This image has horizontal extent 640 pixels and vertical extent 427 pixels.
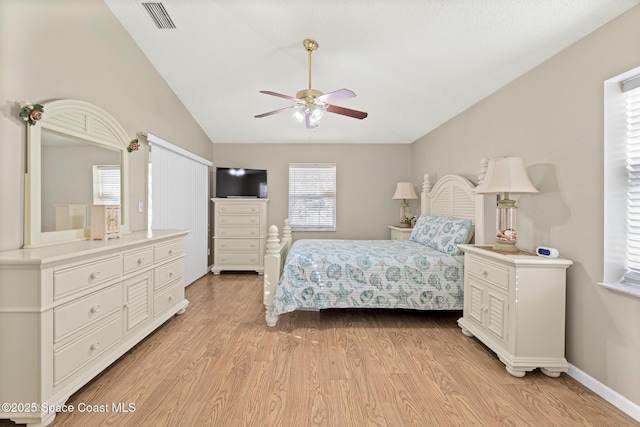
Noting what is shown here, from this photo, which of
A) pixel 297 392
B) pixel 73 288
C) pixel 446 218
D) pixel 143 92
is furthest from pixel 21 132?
pixel 446 218

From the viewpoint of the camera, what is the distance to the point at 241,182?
5004 millimetres

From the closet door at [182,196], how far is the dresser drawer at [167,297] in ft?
2.62

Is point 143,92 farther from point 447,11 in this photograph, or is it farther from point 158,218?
point 447,11

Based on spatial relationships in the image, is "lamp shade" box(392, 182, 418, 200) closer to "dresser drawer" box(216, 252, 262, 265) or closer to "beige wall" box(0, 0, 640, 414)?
"beige wall" box(0, 0, 640, 414)

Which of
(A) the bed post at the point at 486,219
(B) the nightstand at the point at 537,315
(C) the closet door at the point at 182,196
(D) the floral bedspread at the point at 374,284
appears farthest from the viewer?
(C) the closet door at the point at 182,196

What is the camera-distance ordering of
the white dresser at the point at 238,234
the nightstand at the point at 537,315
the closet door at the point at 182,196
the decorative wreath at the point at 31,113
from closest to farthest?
the decorative wreath at the point at 31,113 → the nightstand at the point at 537,315 → the closet door at the point at 182,196 → the white dresser at the point at 238,234

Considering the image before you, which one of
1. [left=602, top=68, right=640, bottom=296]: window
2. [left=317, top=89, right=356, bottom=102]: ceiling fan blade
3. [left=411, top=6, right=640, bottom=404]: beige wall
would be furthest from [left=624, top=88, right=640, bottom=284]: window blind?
[left=317, top=89, right=356, bottom=102]: ceiling fan blade

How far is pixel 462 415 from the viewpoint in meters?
1.64

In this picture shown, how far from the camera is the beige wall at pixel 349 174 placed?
530cm

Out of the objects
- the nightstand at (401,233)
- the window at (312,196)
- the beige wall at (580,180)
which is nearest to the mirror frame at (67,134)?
the window at (312,196)

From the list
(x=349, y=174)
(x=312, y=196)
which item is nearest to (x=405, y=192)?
→ (x=349, y=174)

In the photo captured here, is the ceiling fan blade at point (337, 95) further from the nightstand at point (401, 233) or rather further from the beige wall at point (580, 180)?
the nightstand at point (401, 233)

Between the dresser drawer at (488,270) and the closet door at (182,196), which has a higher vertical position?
the closet door at (182,196)

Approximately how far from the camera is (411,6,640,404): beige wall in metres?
1.73
